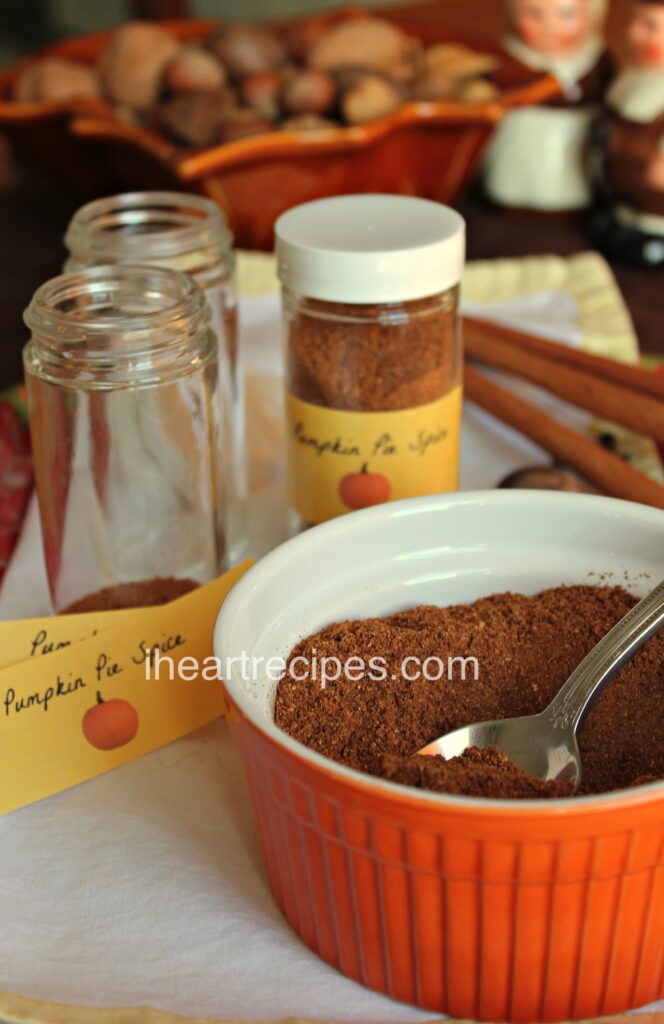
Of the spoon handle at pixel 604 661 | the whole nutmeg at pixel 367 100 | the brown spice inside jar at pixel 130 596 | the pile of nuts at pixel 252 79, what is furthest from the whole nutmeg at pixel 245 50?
the spoon handle at pixel 604 661

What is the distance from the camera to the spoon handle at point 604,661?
1.46 ft

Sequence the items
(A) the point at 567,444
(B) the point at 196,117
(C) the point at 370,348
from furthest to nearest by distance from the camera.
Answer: (B) the point at 196,117 → (A) the point at 567,444 → (C) the point at 370,348

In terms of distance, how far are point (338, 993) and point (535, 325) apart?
1.88 feet

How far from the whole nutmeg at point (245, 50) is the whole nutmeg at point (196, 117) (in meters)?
0.07

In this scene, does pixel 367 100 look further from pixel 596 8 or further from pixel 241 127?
pixel 596 8

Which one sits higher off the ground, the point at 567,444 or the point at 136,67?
the point at 136,67

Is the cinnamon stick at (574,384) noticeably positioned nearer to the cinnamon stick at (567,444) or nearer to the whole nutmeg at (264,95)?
the cinnamon stick at (567,444)

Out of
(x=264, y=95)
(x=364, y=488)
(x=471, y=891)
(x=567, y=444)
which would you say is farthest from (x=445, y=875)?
(x=264, y=95)

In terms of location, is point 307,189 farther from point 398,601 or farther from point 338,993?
point 338,993

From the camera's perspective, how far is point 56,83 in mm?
991

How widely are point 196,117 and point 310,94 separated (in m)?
0.10

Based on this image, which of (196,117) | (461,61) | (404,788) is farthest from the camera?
(461,61)

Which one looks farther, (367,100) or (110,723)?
(367,100)

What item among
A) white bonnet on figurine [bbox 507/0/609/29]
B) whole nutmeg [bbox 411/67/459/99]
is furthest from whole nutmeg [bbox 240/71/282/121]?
white bonnet on figurine [bbox 507/0/609/29]
